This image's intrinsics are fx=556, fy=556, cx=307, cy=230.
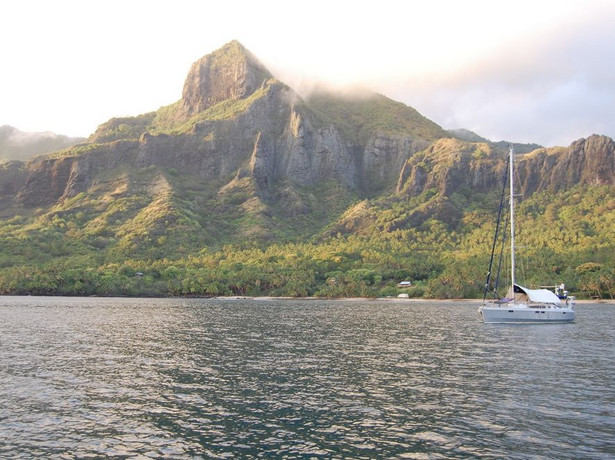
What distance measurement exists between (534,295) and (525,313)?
597 cm

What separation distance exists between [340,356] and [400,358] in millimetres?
6732

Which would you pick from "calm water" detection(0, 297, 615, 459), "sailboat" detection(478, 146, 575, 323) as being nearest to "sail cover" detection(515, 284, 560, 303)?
"sailboat" detection(478, 146, 575, 323)

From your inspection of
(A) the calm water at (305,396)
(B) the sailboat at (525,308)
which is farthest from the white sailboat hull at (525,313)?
(A) the calm water at (305,396)

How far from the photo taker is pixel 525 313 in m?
103

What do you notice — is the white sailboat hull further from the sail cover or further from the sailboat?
the sail cover

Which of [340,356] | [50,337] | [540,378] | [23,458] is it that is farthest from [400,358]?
[50,337]

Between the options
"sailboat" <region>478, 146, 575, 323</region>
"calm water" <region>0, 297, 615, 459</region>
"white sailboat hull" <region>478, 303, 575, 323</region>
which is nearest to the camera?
"calm water" <region>0, 297, 615, 459</region>

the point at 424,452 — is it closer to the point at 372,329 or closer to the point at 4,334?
the point at 372,329

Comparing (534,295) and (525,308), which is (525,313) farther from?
(534,295)

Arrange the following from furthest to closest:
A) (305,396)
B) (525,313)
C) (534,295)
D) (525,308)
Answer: (534,295), (525,308), (525,313), (305,396)

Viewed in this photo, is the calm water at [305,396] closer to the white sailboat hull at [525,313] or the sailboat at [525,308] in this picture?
the white sailboat hull at [525,313]

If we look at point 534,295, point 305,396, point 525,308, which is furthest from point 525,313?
point 305,396

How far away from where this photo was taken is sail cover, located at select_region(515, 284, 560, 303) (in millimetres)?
106250

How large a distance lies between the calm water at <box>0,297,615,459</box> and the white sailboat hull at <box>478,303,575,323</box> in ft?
71.1
